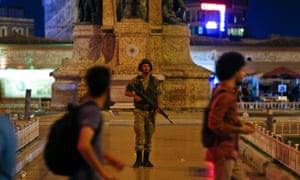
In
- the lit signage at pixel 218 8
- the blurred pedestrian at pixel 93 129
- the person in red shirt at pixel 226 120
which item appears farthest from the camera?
the lit signage at pixel 218 8

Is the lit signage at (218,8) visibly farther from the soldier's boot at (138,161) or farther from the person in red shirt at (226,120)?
the person in red shirt at (226,120)

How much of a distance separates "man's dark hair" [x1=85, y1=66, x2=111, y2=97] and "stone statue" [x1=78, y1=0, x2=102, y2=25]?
839 inches

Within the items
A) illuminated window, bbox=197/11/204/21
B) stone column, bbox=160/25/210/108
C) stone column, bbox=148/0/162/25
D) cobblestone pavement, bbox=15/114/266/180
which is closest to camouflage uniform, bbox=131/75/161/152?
cobblestone pavement, bbox=15/114/266/180

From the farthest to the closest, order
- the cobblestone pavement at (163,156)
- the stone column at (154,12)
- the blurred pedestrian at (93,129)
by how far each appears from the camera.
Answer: the stone column at (154,12)
the cobblestone pavement at (163,156)
the blurred pedestrian at (93,129)

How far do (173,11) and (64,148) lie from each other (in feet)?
73.6

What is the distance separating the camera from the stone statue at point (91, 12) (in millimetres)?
27141

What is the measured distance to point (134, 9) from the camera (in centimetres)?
2614

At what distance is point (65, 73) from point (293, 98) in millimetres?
18702

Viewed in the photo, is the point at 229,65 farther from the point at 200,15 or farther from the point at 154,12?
the point at 200,15

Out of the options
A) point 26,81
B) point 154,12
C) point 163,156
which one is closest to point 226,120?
point 163,156

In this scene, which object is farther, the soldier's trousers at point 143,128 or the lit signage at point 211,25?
the lit signage at point 211,25

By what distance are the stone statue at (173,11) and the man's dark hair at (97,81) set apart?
21.1 meters

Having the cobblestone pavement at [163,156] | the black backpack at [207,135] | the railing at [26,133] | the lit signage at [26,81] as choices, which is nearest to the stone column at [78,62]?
the cobblestone pavement at [163,156]

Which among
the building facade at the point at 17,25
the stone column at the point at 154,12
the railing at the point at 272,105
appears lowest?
the railing at the point at 272,105
